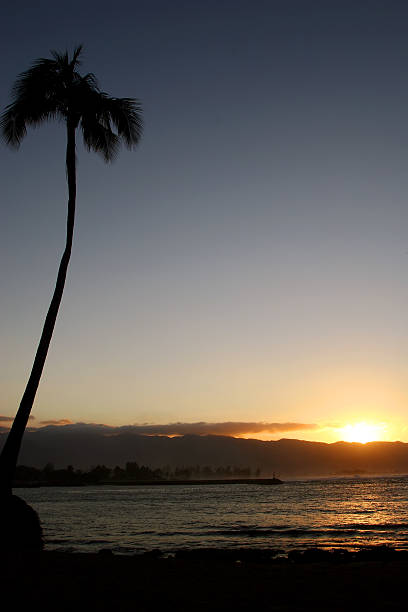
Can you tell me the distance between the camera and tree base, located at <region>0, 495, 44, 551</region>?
50.0ft

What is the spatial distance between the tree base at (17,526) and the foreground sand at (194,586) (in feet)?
10.2

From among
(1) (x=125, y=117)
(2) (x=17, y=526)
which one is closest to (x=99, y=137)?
(1) (x=125, y=117)

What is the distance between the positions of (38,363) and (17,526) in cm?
502

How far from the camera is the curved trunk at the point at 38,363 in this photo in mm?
15641

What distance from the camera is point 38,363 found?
54.6ft

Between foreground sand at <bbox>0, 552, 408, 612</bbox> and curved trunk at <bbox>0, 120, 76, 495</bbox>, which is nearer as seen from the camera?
foreground sand at <bbox>0, 552, 408, 612</bbox>

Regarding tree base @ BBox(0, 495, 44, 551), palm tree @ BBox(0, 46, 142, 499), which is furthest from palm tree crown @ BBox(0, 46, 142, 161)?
tree base @ BBox(0, 495, 44, 551)

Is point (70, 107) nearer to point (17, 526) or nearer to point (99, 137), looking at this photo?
point (99, 137)

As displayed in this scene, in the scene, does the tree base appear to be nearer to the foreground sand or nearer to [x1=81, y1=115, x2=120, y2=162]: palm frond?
the foreground sand

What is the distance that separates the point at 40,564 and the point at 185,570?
10.6 ft

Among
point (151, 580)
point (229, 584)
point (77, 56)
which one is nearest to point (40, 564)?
point (151, 580)

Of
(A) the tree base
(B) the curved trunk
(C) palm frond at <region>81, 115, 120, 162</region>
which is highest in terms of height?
(C) palm frond at <region>81, 115, 120, 162</region>

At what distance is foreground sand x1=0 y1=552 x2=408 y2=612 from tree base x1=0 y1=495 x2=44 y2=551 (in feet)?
10.2

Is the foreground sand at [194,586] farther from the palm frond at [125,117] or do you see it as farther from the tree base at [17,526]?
the palm frond at [125,117]
